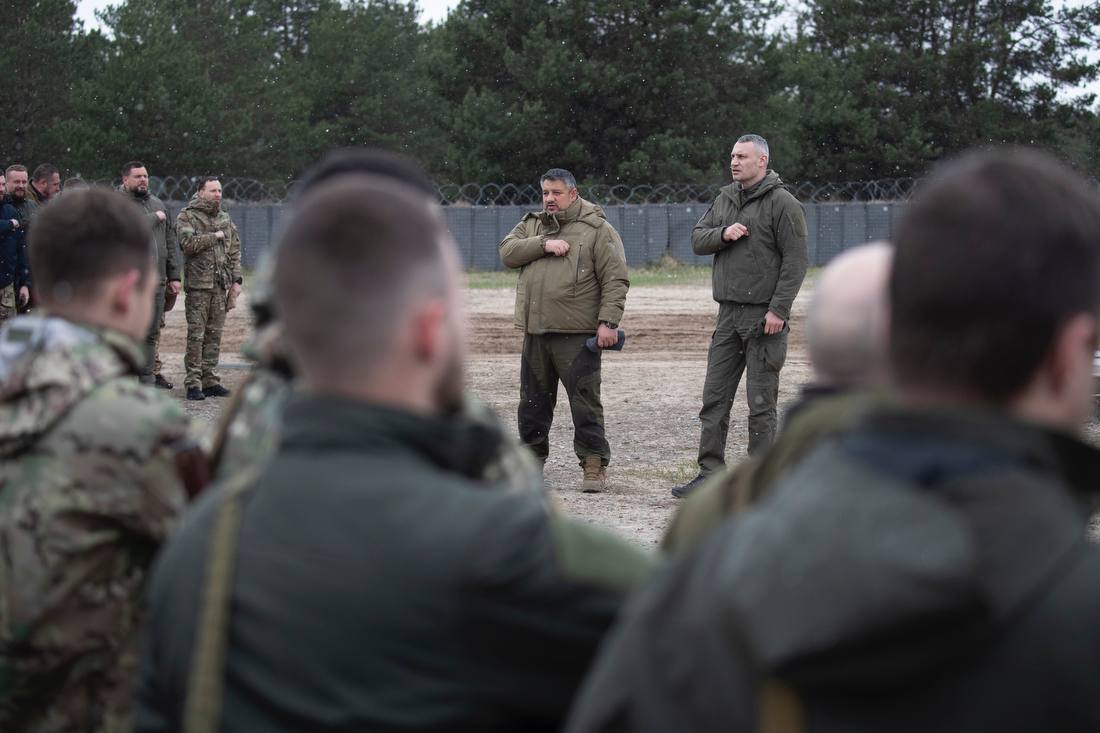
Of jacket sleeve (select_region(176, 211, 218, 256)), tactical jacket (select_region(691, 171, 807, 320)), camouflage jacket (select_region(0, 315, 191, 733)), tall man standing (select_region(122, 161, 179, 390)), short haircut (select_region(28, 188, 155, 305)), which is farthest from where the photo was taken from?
jacket sleeve (select_region(176, 211, 218, 256))

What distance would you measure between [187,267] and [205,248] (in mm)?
281

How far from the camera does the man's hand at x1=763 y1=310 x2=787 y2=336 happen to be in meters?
8.23

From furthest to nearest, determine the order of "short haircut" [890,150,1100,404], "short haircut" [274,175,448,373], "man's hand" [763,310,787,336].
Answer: "man's hand" [763,310,787,336], "short haircut" [274,175,448,373], "short haircut" [890,150,1100,404]

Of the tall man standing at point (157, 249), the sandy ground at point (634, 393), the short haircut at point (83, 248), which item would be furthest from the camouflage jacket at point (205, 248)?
the short haircut at point (83, 248)

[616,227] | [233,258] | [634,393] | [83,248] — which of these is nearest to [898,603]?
[83,248]

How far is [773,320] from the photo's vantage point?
8.23m

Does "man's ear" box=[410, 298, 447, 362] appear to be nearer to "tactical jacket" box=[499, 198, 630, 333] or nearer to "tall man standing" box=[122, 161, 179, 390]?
"tactical jacket" box=[499, 198, 630, 333]

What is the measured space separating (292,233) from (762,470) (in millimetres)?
783

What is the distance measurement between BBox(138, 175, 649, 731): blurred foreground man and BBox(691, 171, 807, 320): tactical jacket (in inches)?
263

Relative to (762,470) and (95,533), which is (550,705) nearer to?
(762,470)

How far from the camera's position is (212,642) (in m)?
1.68

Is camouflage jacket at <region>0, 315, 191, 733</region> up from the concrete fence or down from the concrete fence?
down

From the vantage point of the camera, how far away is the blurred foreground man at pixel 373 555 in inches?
62.9

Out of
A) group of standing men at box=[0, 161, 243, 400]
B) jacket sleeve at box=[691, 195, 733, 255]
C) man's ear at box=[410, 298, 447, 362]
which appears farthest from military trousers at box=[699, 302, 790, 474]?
man's ear at box=[410, 298, 447, 362]
